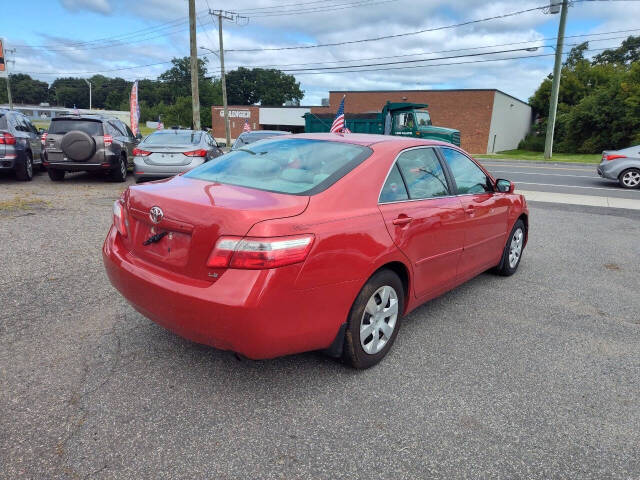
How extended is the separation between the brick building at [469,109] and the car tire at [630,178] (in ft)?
91.6

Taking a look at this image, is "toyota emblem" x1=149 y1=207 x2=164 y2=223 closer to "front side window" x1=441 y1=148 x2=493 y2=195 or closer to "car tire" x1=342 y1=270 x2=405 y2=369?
"car tire" x1=342 y1=270 x2=405 y2=369

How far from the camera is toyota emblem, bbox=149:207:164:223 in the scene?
2.74 meters

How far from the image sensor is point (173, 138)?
10492 millimetres

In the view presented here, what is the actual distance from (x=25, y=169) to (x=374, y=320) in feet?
33.9

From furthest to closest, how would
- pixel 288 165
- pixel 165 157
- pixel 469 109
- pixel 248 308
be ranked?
pixel 469 109
pixel 165 157
pixel 288 165
pixel 248 308

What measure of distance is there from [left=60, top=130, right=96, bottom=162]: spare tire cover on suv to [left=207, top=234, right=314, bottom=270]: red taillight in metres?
9.06

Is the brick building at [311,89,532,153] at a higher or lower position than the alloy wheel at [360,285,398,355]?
higher

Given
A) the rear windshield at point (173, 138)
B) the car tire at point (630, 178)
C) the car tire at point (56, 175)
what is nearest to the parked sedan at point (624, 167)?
the car tire at point (630, 178)

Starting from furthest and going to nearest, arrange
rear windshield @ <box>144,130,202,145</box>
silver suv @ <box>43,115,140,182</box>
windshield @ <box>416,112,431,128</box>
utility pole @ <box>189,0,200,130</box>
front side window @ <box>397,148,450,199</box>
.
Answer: utility pole @ <box>189,0,200,130</box>, windshield @ <box>416,112,431,128</box>, rear windshield @ <box>144,130,202,145</box>, silver suv @ <box>43,115,140,182</box>, front side window @ <box>397,148,450,199</box>

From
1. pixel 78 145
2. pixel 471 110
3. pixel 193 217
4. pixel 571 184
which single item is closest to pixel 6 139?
pixel 78 145

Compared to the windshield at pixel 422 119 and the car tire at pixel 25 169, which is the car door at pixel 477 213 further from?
the windshield at pixel 422 119

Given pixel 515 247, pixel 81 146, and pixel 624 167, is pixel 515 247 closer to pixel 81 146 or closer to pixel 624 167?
pixel 81 146

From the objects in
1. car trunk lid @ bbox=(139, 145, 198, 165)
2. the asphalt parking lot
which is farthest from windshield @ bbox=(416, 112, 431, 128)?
the asphalt parking lot

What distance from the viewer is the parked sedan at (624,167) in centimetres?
1356
